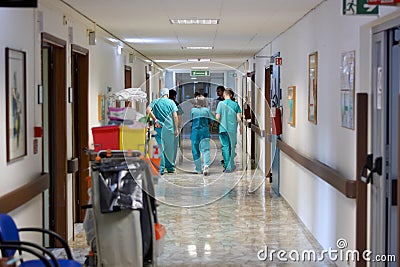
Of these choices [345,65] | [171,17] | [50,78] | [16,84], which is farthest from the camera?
[171,17]

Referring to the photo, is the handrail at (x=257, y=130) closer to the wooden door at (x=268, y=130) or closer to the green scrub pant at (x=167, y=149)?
the wooden door at (x=268, y=130)

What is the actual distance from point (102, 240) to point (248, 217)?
3.11 meters

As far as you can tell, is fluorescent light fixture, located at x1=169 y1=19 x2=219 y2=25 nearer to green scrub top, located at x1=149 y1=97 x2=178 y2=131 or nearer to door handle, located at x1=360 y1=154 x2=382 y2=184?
green scrub top, located at x1=149 y1=97 x2=178 y2=131

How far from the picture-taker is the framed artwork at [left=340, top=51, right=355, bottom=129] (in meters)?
4.49

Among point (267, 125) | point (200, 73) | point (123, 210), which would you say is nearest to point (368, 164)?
point (123, 210)

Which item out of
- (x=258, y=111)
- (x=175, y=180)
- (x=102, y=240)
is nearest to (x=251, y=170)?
(x=258, y=111)

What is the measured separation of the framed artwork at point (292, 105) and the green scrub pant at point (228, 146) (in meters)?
3.32

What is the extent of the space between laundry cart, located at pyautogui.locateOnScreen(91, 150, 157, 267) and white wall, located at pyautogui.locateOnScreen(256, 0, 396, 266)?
58.7 inches

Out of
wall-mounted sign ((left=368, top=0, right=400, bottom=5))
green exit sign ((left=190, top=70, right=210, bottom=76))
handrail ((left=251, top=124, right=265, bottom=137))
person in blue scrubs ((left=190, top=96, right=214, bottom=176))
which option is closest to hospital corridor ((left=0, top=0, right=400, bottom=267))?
wall-mounted sign ((left=368, top=0, right=400, bottom=5))

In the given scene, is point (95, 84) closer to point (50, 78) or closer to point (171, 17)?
point (171, 17)

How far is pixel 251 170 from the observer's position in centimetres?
1191

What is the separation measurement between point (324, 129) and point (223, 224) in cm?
185

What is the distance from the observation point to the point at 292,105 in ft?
25.2

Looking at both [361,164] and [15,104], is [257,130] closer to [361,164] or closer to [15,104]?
[361,164]
